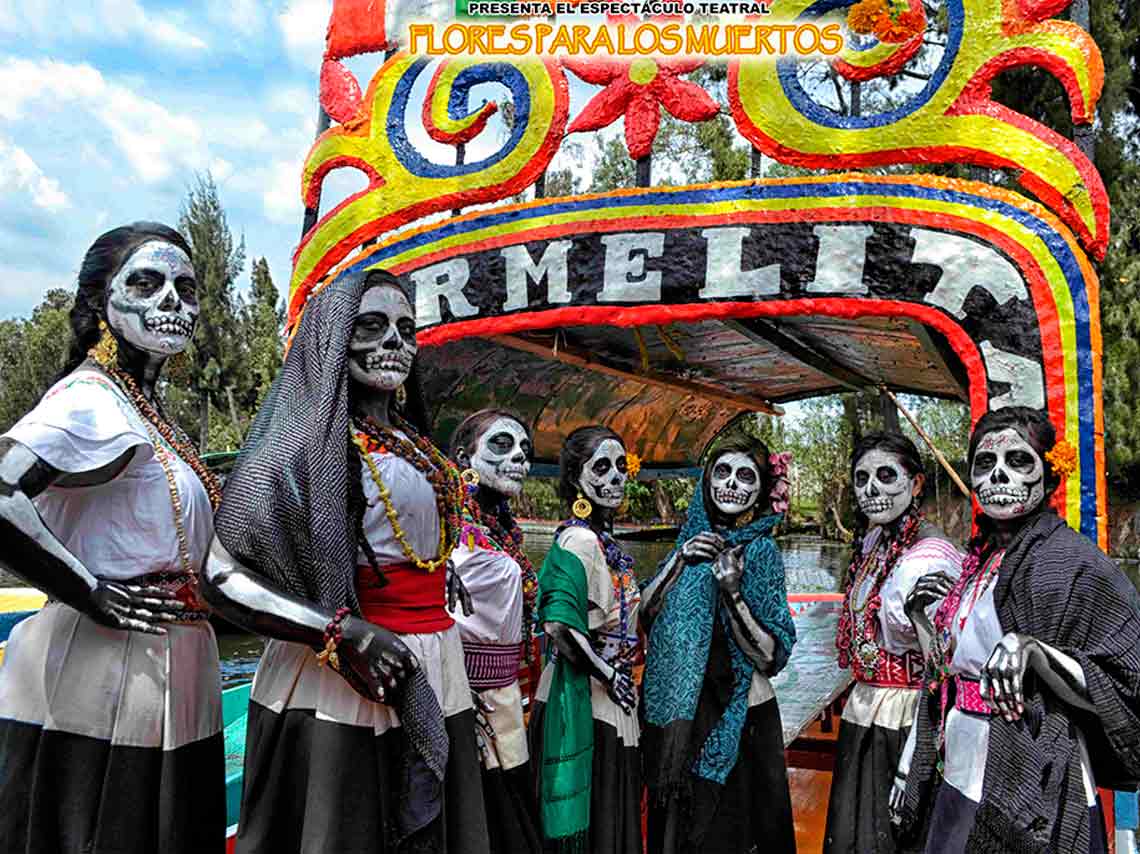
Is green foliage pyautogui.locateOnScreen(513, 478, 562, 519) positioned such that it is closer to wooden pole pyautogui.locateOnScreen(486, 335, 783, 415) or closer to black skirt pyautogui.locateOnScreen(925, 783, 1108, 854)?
wooden pole pyautogui.locateOnScreen(486, 335, 783, 415)

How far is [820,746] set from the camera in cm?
516

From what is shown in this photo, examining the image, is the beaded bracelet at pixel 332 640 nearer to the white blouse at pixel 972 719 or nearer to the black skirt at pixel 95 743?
the black skirt at pixel 95 743

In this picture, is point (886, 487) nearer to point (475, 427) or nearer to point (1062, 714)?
point (1062, 714)

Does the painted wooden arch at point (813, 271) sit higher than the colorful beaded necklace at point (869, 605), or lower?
higher

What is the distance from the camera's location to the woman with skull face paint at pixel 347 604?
2.06 meters

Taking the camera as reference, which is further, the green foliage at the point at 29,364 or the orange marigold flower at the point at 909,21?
the green foliage at the point at 29,364

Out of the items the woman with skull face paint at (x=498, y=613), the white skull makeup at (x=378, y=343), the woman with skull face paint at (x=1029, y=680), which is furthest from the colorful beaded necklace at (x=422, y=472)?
the woman with skull face paint at (x=1029, y=680)

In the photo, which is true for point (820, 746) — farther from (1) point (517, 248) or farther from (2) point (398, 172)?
(2) point (398, 172)

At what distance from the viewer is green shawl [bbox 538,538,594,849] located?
10.8 feet

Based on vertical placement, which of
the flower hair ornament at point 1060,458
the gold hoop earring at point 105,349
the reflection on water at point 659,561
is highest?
the gold hoop earring at point 105,349

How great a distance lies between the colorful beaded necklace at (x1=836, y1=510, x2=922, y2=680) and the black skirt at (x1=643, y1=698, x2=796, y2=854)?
363 mm

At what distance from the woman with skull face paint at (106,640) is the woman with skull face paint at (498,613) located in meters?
0.79

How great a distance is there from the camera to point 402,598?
7.59 ft

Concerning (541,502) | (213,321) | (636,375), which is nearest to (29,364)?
(213,321)
